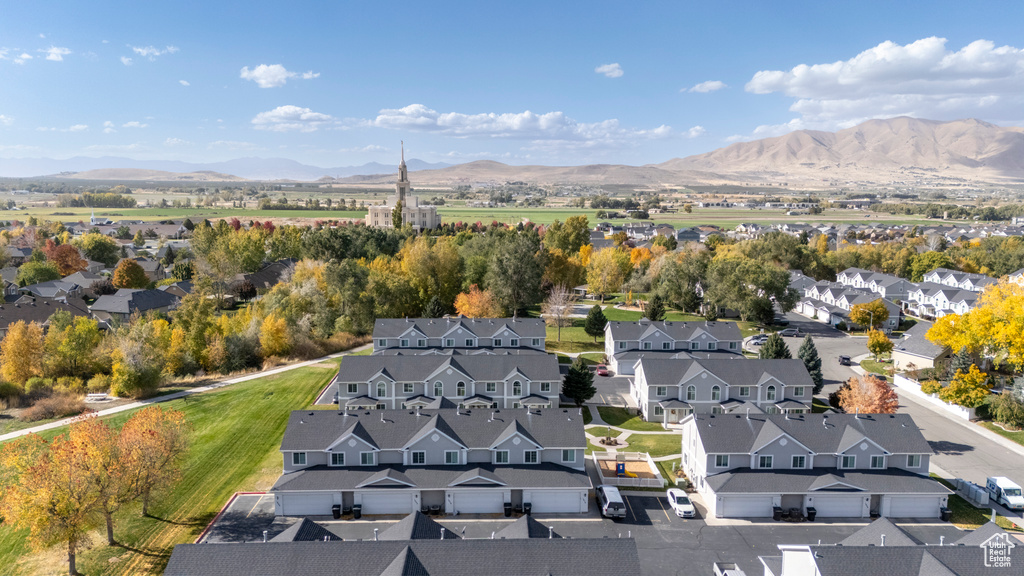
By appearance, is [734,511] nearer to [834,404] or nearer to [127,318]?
[834,404]

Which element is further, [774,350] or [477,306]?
[477,306]

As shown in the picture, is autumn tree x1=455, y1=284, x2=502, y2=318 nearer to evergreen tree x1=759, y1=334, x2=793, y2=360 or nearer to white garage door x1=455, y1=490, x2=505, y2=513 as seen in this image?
evergreen tree x1=759, y1=334, x2=793, y2=360

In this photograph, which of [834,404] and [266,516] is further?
[834,404]

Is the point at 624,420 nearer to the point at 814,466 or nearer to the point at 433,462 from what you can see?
the point at 814,466

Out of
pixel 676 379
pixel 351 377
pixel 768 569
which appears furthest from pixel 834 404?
pixel 351 377

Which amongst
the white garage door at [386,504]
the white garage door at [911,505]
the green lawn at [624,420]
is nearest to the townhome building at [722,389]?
the green lawn at [624,420]

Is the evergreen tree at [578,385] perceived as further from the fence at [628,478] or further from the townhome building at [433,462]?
the townhome building at [433,462]

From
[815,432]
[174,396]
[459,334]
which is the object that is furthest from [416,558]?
[174,396]

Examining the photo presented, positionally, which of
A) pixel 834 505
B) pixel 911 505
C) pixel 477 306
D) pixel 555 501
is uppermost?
pixel 477 306
